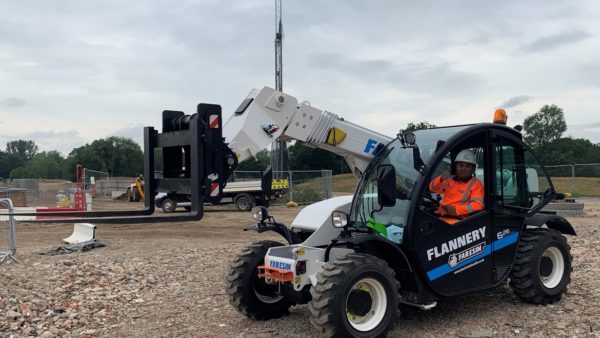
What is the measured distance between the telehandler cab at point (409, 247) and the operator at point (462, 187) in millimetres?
86

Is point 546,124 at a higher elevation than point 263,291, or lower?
higher

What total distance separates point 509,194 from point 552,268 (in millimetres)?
1161

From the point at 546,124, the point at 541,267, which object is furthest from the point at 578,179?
the point at 546,124

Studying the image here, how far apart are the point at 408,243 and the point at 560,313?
2082mm

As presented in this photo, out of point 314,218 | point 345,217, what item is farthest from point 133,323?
point 345,217

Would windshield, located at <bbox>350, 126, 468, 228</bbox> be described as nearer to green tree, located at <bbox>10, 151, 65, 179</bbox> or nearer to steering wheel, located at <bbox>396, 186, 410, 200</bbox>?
steering wheel, located at <bbox>396, 186, 410, 200</bbox>

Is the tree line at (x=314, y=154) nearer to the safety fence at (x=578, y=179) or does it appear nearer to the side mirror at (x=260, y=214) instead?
the safety fence at (x=578, y=179)

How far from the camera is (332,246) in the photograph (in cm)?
516

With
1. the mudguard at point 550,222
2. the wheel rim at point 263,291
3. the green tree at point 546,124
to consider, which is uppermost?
the green tree at point 546,124

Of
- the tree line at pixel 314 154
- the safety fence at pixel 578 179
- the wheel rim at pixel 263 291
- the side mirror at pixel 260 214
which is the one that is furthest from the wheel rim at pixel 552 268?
the tree line at pixel 314 154

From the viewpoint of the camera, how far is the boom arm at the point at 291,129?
618 cm

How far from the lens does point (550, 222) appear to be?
21.6ft

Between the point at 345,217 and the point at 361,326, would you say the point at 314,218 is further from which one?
the point at 361,326

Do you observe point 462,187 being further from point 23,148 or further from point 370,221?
point 23,148
